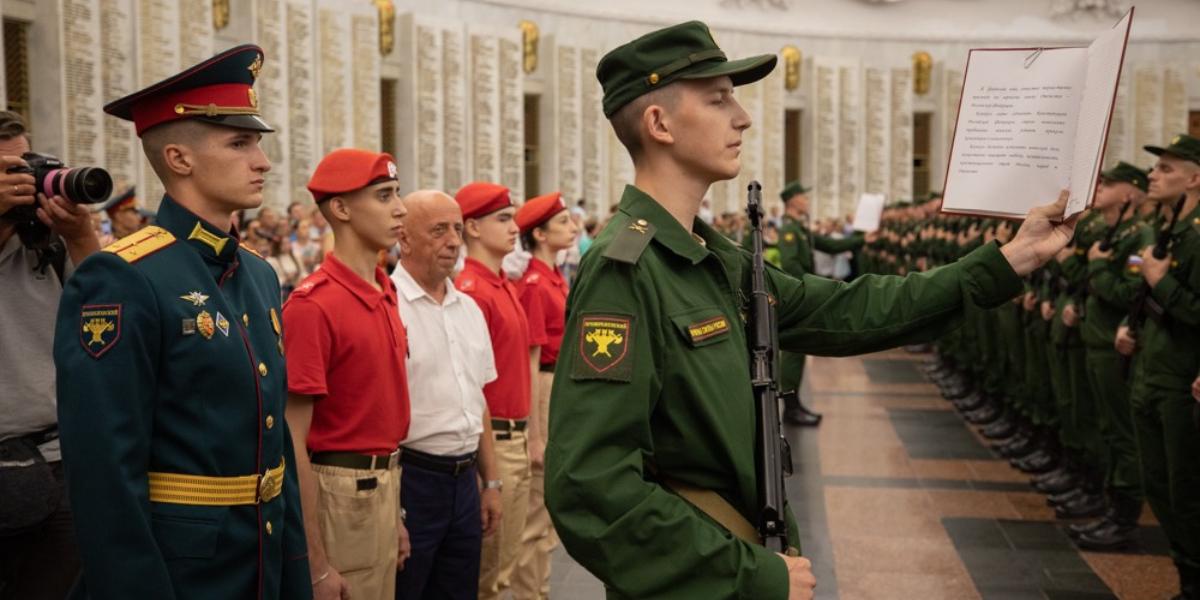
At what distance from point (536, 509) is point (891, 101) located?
93.3 feet

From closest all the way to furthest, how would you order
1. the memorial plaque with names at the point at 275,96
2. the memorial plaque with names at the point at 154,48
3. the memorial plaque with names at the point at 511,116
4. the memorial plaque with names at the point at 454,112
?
the memorial plaque with names at the point at 154,48 < the memorial plaque with names at the point at 275,96 < the memorial plaque with names at the point at 454,112 < the memorial plaque with names at the point at 511,116

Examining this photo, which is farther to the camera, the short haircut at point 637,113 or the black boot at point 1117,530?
the black boot at point 1117,530

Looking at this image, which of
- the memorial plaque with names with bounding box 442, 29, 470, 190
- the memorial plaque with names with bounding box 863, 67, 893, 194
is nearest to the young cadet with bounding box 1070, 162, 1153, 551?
the memorial plaque with names with bounding box 442, 29, 470, 190

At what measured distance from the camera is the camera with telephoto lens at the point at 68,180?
309 centimetres

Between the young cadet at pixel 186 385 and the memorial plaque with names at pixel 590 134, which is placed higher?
the memorial plaque with names at pixel 590 134

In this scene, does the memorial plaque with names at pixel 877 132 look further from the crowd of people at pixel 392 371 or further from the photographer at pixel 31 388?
the photographer at pixel 31 388

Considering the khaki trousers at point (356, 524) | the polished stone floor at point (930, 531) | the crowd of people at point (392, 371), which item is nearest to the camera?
the crowd of people at point (392, 371)

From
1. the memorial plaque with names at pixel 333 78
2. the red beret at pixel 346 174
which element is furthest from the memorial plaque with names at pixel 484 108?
the red beret at pixel 346 174

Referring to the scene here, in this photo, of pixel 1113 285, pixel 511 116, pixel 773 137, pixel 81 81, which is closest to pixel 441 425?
pixel 1113 285

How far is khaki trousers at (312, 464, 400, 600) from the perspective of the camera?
12.3 feet

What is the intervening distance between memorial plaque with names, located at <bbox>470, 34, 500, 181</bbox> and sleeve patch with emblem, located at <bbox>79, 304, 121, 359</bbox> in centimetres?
2118

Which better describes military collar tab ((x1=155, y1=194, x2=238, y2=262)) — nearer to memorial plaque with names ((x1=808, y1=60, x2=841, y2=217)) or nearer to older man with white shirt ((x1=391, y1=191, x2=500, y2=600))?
older man with white shirt ((x1=391, y1=191, x2=500, y2=600))

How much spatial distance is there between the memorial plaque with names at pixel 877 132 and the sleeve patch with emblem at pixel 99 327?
30920mm

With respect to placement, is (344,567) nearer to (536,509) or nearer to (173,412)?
(173,412)
